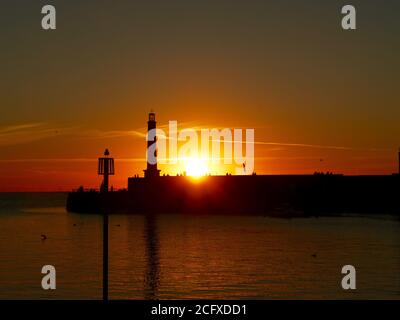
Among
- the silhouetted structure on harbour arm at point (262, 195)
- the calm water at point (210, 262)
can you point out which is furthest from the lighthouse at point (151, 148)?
the calm water at point (210, 262)

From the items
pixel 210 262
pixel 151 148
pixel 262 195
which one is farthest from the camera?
pixel 262 195

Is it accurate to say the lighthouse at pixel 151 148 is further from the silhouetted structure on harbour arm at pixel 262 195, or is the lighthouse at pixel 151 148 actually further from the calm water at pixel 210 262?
the calm water at pixel 210 262

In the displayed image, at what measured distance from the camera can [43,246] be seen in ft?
219

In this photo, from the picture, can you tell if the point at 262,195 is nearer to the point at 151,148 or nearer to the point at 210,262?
the point at 151,148

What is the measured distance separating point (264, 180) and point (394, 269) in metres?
84.9

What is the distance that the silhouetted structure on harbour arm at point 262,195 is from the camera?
117438 millimetres

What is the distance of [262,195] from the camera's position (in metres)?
130

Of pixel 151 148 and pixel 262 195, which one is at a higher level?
pixel 151 148

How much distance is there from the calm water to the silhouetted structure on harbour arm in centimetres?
3135

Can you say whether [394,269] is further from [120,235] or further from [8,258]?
[120,235]

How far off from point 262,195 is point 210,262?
81.2 metres

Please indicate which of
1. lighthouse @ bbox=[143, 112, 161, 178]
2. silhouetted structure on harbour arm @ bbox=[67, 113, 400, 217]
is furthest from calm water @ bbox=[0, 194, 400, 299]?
silhouetted structure on harbour arm @ bbox=[67, 113, 400, 217]

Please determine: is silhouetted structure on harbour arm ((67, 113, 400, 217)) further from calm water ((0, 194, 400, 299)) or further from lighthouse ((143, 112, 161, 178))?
calm water ((0, 194, 400, 299))

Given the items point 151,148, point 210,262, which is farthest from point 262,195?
point 210,262
